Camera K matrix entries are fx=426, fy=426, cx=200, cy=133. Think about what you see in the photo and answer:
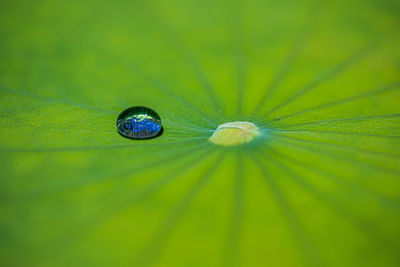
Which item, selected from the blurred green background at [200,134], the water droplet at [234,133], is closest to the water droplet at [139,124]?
the blurred green background at [200,134]

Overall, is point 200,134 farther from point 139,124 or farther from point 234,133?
point 139,124

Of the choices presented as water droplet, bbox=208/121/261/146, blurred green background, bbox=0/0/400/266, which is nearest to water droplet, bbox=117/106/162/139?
blurred green background, bbox=0/0/400/266

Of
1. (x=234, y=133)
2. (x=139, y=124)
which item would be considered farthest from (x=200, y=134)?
(x=139, y=124)

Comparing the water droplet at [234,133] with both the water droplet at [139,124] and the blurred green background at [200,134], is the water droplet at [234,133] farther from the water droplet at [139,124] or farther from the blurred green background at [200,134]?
the water droplet at [139,124]

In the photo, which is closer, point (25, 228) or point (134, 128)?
point (25, 228)

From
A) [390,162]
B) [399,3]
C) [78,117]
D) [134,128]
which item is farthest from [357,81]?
[78,117]

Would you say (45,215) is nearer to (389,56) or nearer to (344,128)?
(344,128)
